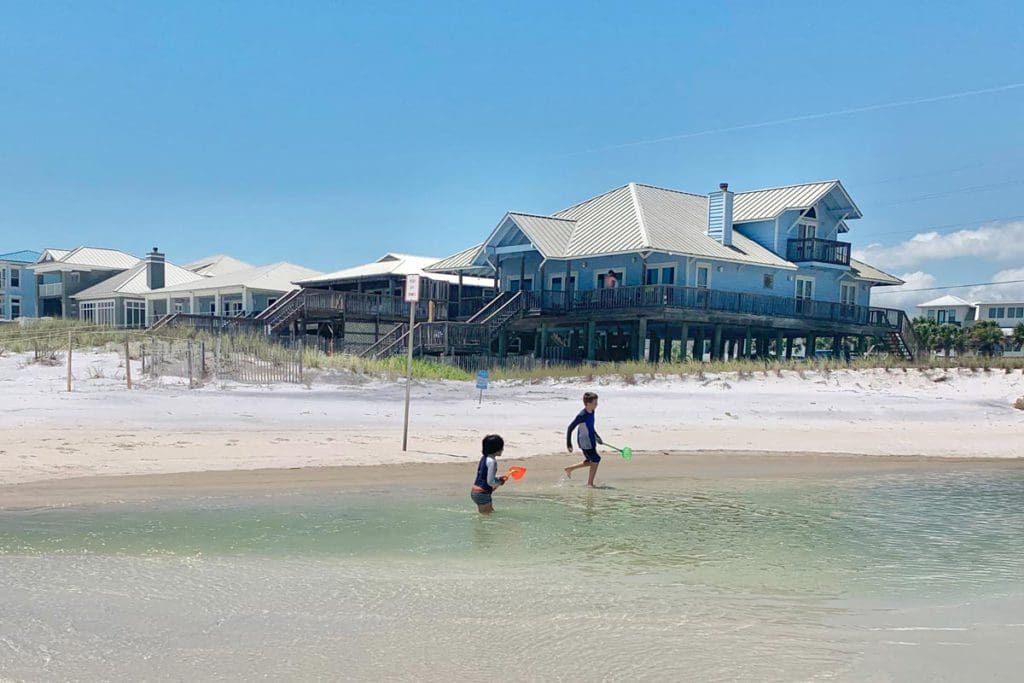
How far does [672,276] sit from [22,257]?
54934 mm

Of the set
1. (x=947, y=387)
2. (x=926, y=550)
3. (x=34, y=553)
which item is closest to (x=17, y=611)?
(x=34, y=553)

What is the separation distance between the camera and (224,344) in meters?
24.7

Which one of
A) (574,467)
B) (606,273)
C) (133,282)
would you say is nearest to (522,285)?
(606,273)

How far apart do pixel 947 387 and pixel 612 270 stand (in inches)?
537

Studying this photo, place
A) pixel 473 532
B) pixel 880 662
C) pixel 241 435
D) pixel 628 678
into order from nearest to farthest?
pixel 628 678 → pixel 880 662 → pixel 473 532 → pixel 241 435

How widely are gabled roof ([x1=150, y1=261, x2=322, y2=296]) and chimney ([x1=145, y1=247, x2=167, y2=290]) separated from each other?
293cm

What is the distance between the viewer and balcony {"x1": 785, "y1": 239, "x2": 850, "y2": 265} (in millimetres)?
38875

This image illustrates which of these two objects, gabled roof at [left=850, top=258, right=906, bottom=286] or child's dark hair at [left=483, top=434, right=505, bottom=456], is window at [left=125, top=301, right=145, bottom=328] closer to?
gabled roof at [left=850, top=258, right=906, bottom=286]

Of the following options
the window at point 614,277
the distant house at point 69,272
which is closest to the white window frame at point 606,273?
the window at point 614,277

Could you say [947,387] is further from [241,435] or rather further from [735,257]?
[241,435]

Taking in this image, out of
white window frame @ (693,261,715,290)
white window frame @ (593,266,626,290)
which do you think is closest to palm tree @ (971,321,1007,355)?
white window frame @ (693,261,715,290)

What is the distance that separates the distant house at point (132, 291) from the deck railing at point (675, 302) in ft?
93.0

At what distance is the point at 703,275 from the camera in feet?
115

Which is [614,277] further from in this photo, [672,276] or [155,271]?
[155,271]
